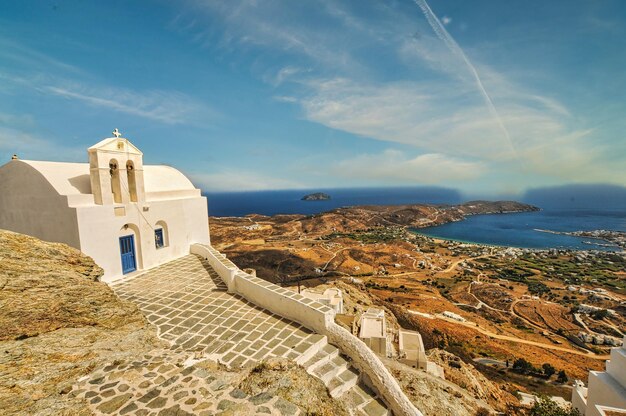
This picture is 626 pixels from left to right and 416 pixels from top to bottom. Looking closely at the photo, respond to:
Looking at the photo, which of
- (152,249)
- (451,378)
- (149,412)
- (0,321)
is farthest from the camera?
(451,378)

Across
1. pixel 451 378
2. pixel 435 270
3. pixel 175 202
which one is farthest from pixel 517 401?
pixel 435 270

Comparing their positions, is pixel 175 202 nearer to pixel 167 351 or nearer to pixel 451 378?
pixel 167 351

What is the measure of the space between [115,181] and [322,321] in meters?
9.55

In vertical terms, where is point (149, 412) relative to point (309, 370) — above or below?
above

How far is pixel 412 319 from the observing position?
2131cm

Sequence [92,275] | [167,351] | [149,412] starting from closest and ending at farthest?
[149,412]
[167,351]
[92,275]

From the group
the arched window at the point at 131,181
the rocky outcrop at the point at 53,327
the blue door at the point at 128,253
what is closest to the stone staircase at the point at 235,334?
the rocky outcrop at the point at 53,327

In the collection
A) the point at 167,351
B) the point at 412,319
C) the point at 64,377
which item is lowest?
the point at 412,319

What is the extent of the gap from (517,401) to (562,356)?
1064 centimetres

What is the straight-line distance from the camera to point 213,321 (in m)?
7.12

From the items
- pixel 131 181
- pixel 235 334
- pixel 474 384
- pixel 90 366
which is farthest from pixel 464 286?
pixel 90 366

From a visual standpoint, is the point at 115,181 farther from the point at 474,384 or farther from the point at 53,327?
the point at 474,384

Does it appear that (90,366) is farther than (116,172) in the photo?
No

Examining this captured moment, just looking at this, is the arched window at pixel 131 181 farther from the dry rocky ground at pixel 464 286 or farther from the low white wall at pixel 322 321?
the dry rocky ground at pixel 464 286
